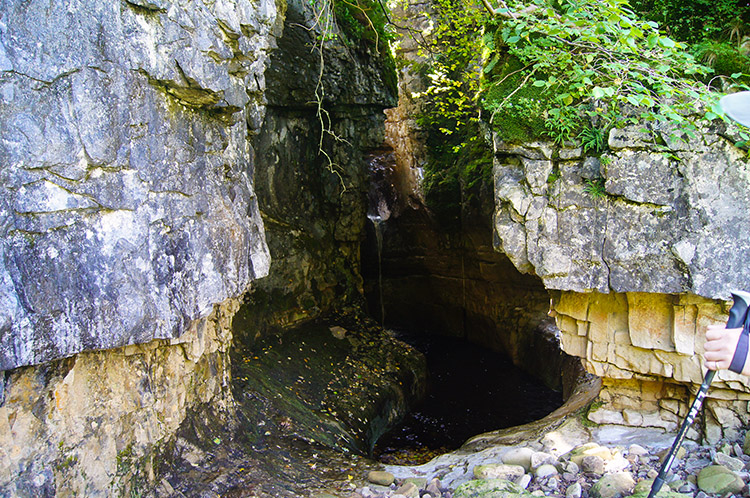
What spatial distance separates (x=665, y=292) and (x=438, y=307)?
926 centimetres

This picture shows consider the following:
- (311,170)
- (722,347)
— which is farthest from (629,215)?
(311,170)

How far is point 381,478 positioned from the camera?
18.1 ft

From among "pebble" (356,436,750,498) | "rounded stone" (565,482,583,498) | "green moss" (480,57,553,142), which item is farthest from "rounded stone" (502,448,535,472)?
"green moss" (480,57,553,142)

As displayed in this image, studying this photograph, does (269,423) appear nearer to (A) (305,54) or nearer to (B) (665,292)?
(B) (665,292)

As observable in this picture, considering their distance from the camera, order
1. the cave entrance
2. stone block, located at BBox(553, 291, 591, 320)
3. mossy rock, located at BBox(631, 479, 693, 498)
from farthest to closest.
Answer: the cave entrance, stone block, located at BBox(553, 291, 591, 320), mossy rock, located at BBox(631, 479, 693, 498)

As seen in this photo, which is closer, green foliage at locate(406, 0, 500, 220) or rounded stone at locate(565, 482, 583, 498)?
rounded stone at locate(565, 482, 583, 498)

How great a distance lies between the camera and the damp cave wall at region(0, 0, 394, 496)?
10.6ft

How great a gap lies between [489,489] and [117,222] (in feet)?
12.3

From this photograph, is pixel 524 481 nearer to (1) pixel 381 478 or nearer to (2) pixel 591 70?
(1) pixel 381 478

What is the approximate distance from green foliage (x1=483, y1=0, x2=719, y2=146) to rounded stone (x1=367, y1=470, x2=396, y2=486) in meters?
4.11

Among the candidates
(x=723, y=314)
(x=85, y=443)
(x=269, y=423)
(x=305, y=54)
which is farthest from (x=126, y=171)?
(x=305, y=54)

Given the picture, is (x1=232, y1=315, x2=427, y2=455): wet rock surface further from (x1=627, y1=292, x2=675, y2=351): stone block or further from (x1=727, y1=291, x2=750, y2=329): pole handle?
(x1=727, y1=291, x2=750, y2=329): pole handle

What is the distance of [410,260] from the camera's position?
554 inches

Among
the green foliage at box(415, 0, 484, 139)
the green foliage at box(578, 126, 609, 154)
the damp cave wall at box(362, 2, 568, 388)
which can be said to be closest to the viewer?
the green foliage at box(578, 126, 609, 154)
